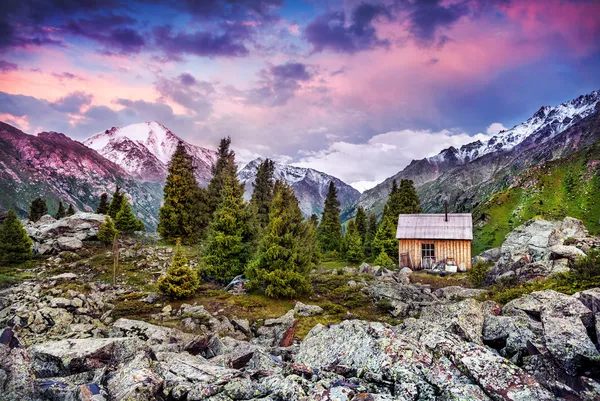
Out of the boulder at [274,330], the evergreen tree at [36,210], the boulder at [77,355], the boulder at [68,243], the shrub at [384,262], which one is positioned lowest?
the boulder at [274,330]

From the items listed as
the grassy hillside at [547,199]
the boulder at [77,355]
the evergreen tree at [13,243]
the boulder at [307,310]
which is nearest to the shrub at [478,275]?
the boulder at [307,310]

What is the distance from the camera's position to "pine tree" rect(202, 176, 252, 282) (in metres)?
24.7

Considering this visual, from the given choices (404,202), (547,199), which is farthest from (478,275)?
(547,199)

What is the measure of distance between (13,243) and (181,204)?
640 inches

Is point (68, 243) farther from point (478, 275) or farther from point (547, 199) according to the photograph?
point (547, 199)

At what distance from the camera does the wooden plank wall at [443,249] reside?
36.5m

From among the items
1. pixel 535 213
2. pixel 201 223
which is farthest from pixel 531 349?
pixel 535 213

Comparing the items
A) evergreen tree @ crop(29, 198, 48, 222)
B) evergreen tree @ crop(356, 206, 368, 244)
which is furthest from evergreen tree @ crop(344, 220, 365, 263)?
evergreen tree @ crop(29, 198, 48, 222)

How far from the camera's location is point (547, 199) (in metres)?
44.7

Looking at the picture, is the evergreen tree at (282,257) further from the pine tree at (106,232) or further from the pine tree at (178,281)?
the pine tree at (106,232)

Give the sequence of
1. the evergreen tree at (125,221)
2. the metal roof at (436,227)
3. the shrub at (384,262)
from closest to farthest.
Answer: the metal roof at (436,227)
the shrub at (384,262)
the evergreen tree at (125,221)

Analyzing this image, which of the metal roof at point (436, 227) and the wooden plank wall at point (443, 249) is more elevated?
the metal roof at point (436, 227)

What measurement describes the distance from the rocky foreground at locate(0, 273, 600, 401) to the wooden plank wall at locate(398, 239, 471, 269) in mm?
27703

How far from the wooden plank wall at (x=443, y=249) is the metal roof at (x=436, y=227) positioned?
60 cm
